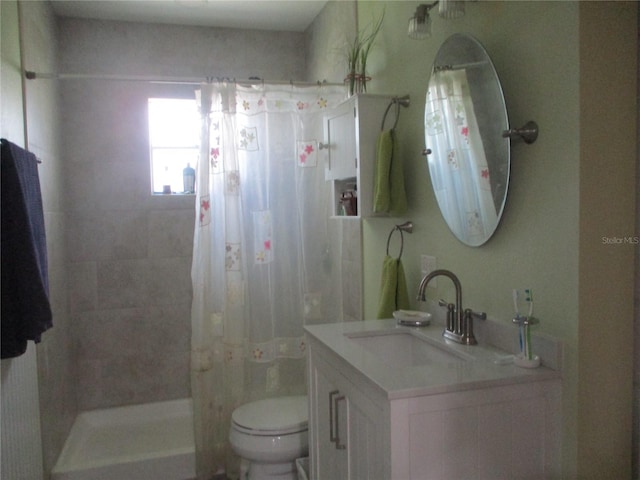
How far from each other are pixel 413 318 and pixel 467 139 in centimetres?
66

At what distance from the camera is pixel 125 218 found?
3164mm

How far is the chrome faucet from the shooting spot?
1.56 metres

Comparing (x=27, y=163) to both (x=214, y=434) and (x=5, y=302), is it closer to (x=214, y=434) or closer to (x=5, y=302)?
(x=5, y=302)

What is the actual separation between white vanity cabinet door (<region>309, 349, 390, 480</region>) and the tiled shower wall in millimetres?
1748

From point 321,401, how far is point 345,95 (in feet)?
5.02

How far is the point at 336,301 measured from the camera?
8.59 feet

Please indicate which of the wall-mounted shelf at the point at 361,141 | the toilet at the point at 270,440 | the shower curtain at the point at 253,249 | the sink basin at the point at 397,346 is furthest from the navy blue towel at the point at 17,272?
the wall-mounted shelf at the point at 361,141

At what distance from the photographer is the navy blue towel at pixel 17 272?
5.38 ft

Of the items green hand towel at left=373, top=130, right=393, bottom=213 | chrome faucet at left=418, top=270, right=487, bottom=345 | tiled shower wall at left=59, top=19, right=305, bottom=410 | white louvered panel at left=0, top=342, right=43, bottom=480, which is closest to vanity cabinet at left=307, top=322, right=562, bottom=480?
chrome faucet at left=418, top=270, right=487, bottom=345

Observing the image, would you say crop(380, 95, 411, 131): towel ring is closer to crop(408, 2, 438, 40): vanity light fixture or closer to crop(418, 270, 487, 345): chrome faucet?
crop(408, 2, 438, 40): vanity light fixture

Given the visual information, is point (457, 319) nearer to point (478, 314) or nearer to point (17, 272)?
point (478, 314)

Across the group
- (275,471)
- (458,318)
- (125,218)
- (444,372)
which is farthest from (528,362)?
(125,218)

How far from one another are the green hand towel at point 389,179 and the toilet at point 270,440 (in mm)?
1026

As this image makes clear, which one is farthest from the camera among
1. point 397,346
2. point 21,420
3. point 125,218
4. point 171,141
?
point 171,141
